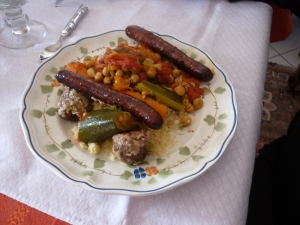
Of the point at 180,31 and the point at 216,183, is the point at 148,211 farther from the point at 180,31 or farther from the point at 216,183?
the point at 180,31

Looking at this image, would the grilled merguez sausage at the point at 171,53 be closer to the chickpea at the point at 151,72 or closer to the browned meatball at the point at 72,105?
the chickpea at the point at 151,72

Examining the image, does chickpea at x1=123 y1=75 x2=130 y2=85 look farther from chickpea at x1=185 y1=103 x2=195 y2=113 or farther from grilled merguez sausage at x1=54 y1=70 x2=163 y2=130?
chickpea at x1=185 y1=103 x2=195 y2=113

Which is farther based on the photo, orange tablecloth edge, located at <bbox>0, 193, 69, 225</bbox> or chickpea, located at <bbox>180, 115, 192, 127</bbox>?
chickpea, located at <bbox>180, 115, 192, 127</bbox>

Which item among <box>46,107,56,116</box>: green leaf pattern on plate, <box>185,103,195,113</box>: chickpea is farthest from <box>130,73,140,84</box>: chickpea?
<box>46,107,56,116</box>: green leaf pattern on plate

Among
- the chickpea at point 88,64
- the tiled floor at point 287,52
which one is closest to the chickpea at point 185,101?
the chickpea at point 88,64

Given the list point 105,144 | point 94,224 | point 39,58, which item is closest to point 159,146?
point 105,144

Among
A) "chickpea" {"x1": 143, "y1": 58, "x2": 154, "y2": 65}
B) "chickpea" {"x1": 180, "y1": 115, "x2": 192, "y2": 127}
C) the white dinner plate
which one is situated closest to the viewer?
the white dinner plate
